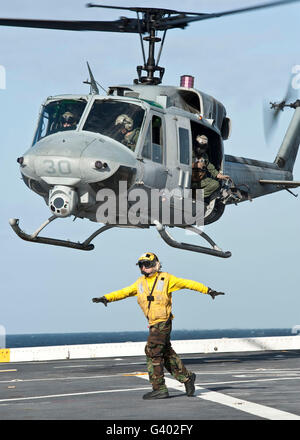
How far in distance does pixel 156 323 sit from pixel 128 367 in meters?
7.94

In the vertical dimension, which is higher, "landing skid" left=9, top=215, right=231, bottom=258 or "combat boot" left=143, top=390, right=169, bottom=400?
"landing skid" left=9, top=215, right=231, bottom=258

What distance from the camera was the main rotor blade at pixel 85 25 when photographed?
63.8 feet

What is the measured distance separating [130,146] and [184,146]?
189cm

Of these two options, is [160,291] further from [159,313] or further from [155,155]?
[155,155]

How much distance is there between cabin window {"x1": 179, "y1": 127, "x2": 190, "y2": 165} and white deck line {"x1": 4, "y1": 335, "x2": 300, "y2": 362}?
7.54 meters

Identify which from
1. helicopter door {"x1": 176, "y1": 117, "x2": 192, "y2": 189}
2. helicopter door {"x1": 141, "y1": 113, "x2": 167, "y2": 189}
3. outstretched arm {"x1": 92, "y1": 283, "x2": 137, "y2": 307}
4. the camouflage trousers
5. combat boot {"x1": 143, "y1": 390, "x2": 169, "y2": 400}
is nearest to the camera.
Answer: combat boot {"x1": 143, "y1": 390, "x2": 169, "y2": 400}


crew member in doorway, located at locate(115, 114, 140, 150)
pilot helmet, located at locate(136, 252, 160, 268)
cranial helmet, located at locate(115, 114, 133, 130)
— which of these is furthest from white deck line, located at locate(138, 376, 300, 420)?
cranial helmet, located at locate(115, 114, 133, 130)

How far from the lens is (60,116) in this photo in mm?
17781

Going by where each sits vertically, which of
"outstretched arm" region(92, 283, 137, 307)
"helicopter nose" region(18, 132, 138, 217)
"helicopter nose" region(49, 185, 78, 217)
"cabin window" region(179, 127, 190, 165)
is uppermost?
"cabin window" region(179, 127, 190, 165)

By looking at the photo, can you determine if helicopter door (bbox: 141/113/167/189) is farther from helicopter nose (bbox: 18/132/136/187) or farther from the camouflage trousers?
the camouflage trousers

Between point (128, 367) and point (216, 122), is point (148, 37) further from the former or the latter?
point (128, 367)

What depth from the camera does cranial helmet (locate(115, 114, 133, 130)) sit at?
690 inches

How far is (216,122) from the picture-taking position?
20.3 meters
